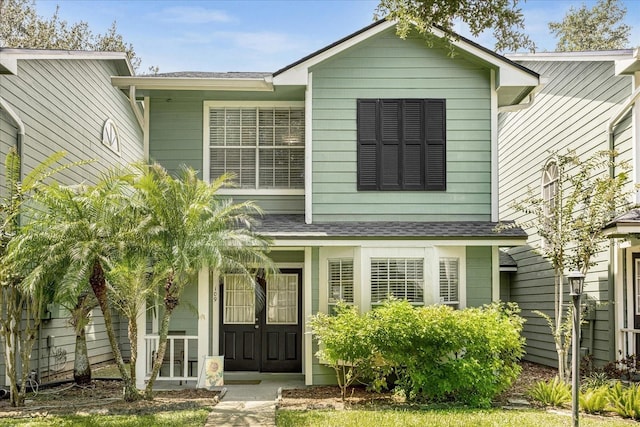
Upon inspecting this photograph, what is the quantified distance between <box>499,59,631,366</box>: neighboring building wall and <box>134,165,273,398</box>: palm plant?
498 centimetres

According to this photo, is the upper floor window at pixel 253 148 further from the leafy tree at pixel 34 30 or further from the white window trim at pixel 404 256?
the leafy tree at pixel 34 30

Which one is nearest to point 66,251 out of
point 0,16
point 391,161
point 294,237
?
point 294,237

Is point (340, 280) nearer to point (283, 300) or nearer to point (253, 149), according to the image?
point (283, 300)

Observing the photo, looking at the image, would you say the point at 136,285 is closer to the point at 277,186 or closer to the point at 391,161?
the point at 277,186

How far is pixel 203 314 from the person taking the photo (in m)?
11.3

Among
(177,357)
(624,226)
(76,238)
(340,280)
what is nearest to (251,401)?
(177,357)

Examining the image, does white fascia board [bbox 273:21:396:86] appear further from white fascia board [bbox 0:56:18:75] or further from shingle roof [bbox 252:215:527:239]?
white fascia board [bbox 0:56:18:75]

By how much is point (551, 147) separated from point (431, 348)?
6.66 m

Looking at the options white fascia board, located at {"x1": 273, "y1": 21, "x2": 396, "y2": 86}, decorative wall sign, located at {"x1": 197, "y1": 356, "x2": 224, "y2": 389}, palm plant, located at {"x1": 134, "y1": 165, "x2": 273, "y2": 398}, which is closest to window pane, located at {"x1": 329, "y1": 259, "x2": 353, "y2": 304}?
palm plant, located at {"x1": 134, "y1": 165, "x2": 273, "y2": 398}

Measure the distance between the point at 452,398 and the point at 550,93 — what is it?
767 cm

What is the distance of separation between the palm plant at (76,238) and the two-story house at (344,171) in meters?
2.17

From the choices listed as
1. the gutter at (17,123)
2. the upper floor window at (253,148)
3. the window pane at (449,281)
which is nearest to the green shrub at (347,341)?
the window pane at (449,281)

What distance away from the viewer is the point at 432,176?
39.2 feet

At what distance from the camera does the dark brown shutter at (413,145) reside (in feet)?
39.3
